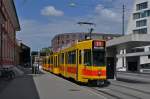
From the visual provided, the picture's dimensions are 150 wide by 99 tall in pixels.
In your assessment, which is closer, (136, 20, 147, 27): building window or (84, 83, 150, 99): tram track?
(84, 83, 150, 99): tram track

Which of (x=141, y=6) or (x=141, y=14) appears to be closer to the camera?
(x=141, y=6)

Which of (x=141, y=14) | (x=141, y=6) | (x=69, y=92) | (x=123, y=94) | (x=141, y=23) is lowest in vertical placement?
(x=123, y=94)

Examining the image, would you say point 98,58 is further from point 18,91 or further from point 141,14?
point 141,14

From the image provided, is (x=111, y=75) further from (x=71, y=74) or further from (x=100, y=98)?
(x=100, y=98)

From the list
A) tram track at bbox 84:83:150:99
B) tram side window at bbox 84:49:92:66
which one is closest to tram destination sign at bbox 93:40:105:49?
tram side window at bbox 84:49:92:66

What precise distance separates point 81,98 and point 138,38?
2820 centimetres

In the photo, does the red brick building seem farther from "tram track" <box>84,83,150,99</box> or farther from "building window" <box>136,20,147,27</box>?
"building window" <box>136,20,147,27</box>

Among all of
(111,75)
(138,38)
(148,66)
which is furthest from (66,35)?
(111,75)

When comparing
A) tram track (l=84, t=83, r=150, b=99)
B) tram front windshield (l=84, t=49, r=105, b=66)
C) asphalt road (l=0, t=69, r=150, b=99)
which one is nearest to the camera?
asphalt road (l=0, t=69, r=150, b=99)

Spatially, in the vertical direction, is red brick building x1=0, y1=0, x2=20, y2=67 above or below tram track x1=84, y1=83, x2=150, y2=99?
above

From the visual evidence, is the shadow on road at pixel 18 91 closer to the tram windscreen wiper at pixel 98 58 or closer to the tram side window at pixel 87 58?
the tram side window at pixel 87 58

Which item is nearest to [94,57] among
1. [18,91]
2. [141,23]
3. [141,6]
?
[18,91]

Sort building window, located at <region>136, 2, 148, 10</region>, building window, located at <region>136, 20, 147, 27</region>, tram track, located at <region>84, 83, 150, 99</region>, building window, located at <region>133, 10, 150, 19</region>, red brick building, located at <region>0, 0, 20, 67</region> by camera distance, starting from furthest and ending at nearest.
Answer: building window, located at <region>136, 20, 147, 27</region> → building window, located at <region>133, 10, 150, 19</region> → building window, located at <region>136, 2, 148, 10</region> → red brick building, located at <region>0, 0, 20, 67</region> → tram track, located at <region>84, 83, 150, 99</region>

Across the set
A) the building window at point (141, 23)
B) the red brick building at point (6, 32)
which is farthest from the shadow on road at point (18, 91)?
the building window at point (141, 23)
